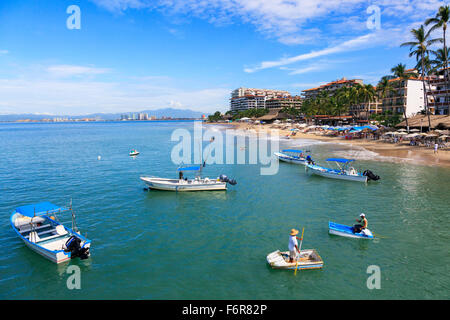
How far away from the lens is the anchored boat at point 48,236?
47.4ft

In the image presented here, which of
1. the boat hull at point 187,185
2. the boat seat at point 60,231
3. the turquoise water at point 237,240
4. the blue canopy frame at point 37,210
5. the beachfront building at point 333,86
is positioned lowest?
the turquoise water at point 237,240

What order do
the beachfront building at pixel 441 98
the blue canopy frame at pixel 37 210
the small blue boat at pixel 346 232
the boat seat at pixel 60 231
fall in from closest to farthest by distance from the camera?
the boat seat at pixel 60 231 < the blue canopy frame at pixel 37 210 < the small blue boat at pixel 346 232 < the beachfront building at pixel 441 98

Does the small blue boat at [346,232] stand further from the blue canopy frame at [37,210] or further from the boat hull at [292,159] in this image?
the boat hull at [292,159]

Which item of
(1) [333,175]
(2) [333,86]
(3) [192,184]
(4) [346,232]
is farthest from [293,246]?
(2) [333,86]

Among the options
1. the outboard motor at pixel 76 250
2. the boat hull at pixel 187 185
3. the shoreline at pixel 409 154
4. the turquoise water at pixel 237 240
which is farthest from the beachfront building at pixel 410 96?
the outboard motor at pixel 76 250

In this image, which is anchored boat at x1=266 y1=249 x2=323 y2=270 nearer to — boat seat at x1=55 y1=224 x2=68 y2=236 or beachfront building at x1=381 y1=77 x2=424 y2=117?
boat seat at x1=55 y1=224 x2=68 y2=236

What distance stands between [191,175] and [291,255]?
2425 cm

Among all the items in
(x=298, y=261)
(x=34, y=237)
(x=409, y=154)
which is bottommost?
(x=298, y=261)

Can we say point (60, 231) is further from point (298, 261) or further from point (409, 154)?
point (409, 154)

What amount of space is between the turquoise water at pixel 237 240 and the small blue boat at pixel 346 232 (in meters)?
0.42

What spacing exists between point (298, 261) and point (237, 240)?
14.7 feet

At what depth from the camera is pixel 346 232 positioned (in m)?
17.0

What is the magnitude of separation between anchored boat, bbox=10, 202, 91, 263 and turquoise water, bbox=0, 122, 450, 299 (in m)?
0.62

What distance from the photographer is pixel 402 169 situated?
119ft
